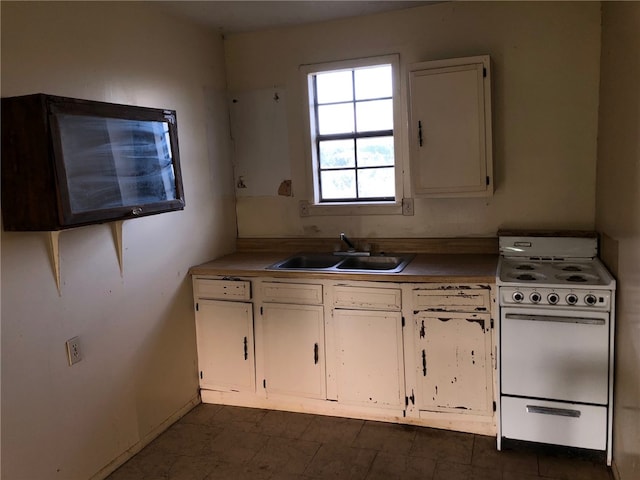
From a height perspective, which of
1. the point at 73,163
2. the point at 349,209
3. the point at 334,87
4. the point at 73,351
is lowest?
the point at 73,351

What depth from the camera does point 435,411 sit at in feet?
9.64

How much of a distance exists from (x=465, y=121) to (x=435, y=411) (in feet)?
5.52

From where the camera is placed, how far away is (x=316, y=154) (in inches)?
147

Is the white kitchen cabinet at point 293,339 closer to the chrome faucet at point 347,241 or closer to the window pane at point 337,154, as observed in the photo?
the chrome faucet at point 347,241

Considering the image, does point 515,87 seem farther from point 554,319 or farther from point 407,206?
point 554,319

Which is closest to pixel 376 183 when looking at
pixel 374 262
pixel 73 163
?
pixel 374 262

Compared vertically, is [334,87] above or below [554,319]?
above

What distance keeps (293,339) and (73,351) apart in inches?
48.8

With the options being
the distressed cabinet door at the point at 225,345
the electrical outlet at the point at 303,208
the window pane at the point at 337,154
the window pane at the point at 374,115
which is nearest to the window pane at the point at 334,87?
the window pane at the point at 374,115

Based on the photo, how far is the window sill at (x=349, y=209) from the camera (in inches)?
139

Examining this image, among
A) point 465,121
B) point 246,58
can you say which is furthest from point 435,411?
point 246,58

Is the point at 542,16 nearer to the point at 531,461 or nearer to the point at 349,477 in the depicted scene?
the point at 531,461

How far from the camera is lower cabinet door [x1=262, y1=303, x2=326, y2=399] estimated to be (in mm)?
3133

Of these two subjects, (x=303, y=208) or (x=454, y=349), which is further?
(x=303, y=208)
